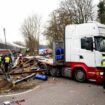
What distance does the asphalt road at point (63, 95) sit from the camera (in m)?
11.0

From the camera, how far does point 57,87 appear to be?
14758 millimetres

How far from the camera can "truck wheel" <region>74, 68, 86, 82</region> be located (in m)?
16.0

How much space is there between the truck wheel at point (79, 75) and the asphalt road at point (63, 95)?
36cm

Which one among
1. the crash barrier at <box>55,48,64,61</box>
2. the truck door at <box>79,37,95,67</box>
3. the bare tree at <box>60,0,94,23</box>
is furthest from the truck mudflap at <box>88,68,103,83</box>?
the bare tree at <box>60,0,94,23</box>

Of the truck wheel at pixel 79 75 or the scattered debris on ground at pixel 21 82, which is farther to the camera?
the truck wheel at pixel 79 75

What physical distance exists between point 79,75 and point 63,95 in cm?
405

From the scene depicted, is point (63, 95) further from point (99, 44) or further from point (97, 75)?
point (99, 44)

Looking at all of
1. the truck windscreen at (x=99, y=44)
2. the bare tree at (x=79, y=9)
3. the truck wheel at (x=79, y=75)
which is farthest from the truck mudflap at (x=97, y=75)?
the bare tree at (x=79, y=9)

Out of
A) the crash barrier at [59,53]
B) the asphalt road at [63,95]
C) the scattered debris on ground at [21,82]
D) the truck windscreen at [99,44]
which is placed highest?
the truck windscreen at [99,44]

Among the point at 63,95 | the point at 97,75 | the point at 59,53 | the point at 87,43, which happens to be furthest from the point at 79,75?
the point at 63,95

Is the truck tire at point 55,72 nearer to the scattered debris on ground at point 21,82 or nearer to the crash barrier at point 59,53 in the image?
the scattered debris on ground at point 21,82

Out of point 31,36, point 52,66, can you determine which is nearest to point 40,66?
point 52,66

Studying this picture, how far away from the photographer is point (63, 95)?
12383 millimetres

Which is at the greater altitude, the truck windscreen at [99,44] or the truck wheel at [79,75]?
the truck windscreen at [99,44]
